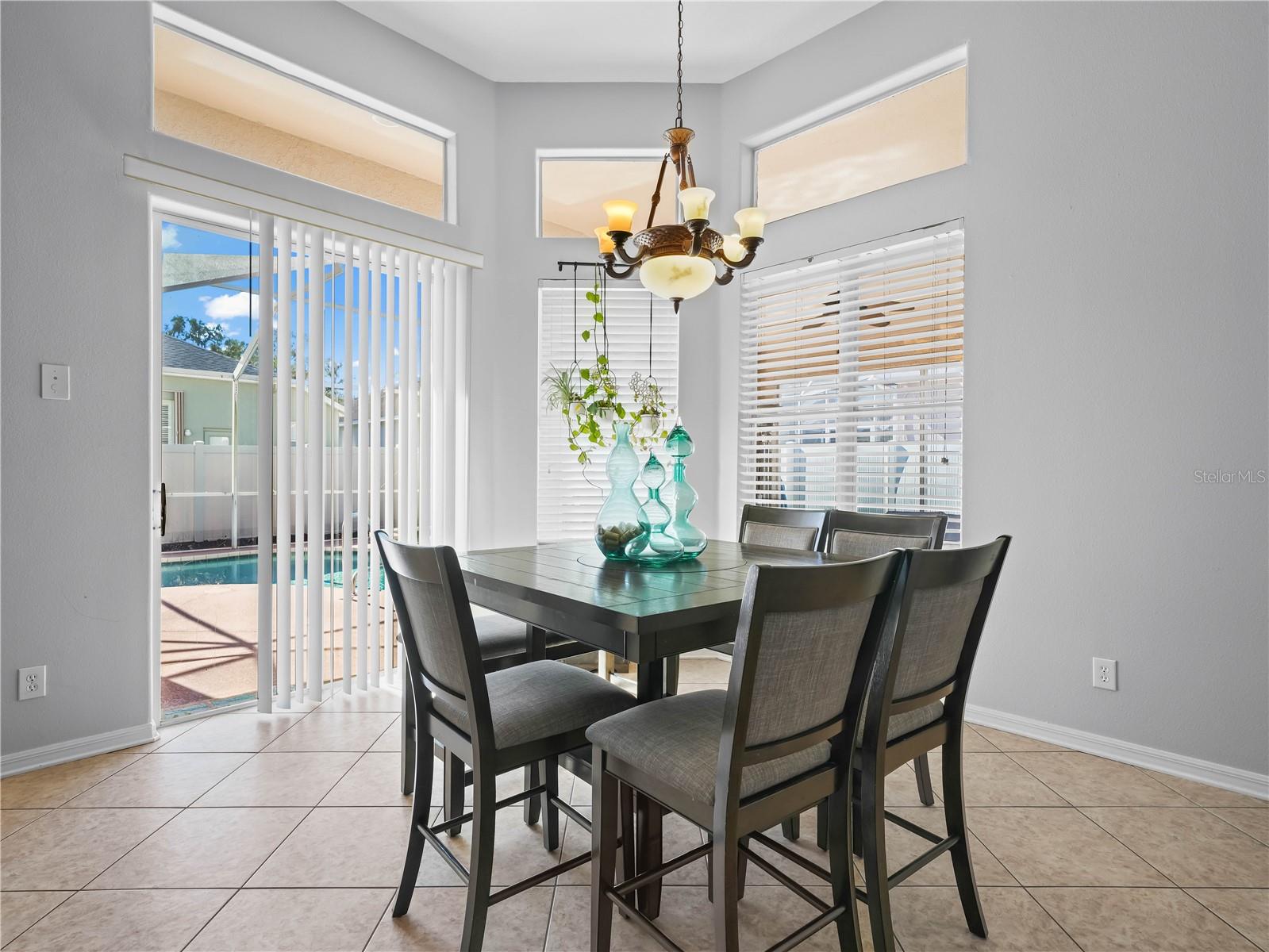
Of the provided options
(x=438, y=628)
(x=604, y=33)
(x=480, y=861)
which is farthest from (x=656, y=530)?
(x=604, y=33)

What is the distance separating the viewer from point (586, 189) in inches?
157

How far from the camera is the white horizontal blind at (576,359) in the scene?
3.92 metres

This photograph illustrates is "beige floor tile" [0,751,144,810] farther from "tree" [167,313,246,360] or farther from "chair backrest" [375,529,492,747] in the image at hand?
"tree" [167,313,246,360]

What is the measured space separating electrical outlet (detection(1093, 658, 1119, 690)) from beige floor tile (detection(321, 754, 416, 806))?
8.30 ft

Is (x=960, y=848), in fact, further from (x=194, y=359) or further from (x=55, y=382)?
(x=194, y=359)

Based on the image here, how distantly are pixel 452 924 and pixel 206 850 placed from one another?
2.77ft

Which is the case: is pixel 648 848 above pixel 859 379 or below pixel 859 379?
below

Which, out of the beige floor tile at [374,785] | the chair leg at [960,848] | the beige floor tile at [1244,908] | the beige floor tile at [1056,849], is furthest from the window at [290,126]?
the beige floor tile at [1244,908]

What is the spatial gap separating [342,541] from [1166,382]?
11.6ft

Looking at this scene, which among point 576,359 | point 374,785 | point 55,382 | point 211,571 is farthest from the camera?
point 211,571

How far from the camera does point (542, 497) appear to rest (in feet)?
13.0

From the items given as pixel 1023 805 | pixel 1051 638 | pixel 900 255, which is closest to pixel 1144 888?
pixel 1023 805

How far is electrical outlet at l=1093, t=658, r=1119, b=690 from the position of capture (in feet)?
8.47

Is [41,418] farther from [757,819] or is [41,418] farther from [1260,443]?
[1260,443]
